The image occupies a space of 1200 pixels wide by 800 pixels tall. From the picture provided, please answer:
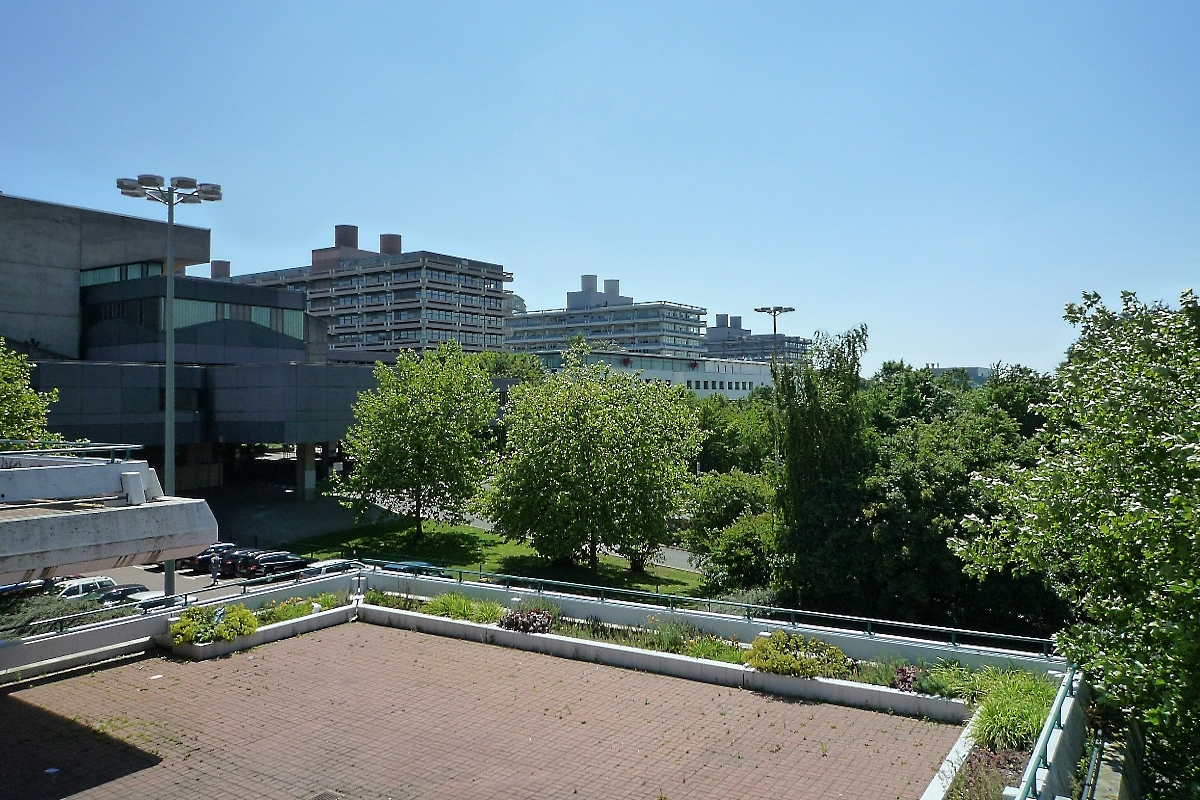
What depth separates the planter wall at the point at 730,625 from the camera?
14273 millimetres

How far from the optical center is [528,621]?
17828mm

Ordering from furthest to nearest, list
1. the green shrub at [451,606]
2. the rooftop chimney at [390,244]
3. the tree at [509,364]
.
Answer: the rooftop chimney at [390,244], the tree at [509,364], the green shrub at [451,606]

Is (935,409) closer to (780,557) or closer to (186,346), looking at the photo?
(780,557)

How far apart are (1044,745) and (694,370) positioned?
94.8 m

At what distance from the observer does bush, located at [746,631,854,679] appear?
572 inches

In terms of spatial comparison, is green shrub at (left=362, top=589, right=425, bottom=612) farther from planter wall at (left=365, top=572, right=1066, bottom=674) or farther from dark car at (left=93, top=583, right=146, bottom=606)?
dark car at (left=93, top=583, right=146, bottom=606)

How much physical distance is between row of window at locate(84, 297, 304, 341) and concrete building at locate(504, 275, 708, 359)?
93005 mm

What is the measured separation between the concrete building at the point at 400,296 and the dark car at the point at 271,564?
257 ft

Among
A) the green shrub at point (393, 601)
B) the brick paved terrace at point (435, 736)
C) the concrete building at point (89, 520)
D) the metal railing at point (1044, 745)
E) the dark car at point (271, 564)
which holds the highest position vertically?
the concrete building at point (89, 520)

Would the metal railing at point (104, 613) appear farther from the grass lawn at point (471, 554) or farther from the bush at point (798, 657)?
the grass lawn at point (471, 554)

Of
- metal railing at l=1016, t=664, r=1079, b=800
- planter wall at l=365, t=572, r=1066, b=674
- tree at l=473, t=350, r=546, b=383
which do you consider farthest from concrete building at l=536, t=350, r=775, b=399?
metal railing at l=1016, t=664, r=1079, b=800

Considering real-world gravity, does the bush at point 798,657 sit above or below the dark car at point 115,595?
above

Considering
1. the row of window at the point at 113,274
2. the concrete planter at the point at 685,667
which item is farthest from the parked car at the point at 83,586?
the row of window at the point at 113,274

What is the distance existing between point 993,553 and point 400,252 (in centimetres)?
11687
